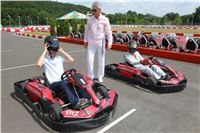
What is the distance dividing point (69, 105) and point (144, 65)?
2.45m

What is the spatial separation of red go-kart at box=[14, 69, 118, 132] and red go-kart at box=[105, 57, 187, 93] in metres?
1.31

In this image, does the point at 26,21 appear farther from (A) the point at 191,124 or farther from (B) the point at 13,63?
(A) the point at 191,124

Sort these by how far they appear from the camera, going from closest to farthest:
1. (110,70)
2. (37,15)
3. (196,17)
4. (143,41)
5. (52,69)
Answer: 1. (52,69)
2. (110,70)
3. (143,41)
4. (196,17)
5. (37,15)

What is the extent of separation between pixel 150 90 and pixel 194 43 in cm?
449

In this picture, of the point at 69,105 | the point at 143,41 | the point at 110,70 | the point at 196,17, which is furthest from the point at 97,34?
the point at 196,17

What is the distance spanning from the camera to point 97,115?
10.6ft

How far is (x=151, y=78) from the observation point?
473 cm

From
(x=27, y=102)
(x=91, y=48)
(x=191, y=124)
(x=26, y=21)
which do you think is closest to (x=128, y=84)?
(x=91, y=48)

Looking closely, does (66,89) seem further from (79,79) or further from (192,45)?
(192,45)

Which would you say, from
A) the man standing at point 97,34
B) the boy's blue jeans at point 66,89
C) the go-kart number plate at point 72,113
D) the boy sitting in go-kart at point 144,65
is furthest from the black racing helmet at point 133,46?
the go-kart number plate at point 72,113

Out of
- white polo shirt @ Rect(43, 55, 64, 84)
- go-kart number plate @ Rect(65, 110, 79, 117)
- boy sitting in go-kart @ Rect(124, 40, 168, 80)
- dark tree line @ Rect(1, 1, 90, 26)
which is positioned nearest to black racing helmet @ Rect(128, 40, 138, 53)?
boy sitting in go-kart @ Rect(124, 40, 168, 80)

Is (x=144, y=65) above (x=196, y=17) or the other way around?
the other way around

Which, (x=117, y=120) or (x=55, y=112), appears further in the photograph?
(x=117, y=120)

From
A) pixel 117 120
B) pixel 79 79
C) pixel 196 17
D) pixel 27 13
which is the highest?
pixel 27 13
